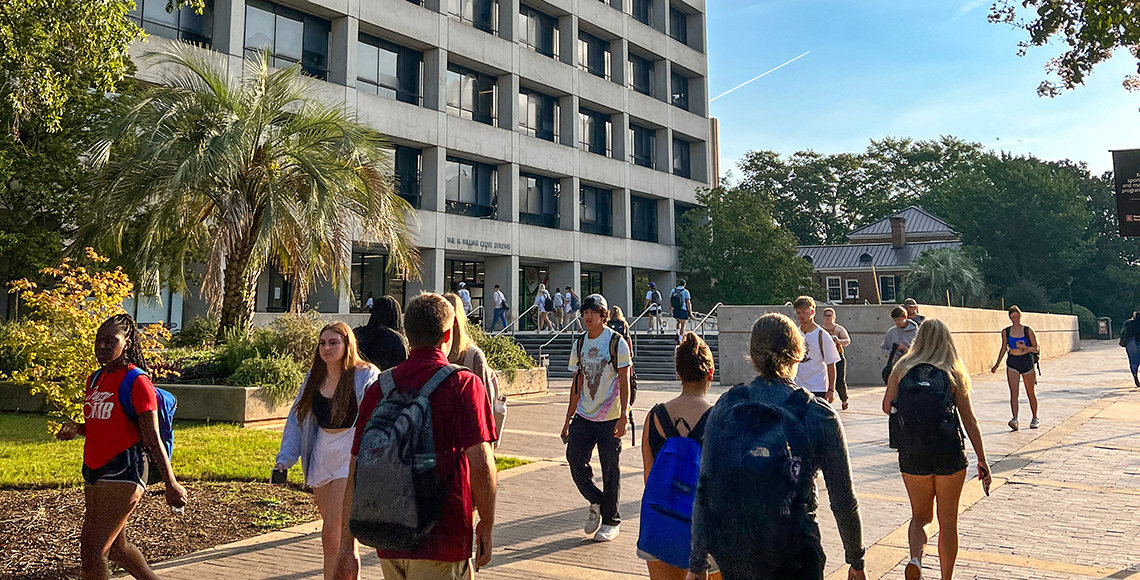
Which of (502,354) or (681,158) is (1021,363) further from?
(681,158)

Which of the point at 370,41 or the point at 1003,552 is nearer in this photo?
the point at 1003,552

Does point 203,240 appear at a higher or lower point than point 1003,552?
higher

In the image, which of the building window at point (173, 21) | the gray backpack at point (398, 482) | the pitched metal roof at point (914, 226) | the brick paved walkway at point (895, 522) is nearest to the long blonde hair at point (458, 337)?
the brick paved walkway at point (895, 522)

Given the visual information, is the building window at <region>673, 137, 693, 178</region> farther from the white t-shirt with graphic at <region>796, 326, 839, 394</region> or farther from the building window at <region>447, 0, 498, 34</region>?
the white t-shirt with graphic at <region>796, 326, 839, 394</region>

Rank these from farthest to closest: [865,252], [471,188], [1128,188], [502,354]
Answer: [865,252], [471,188], [502,354], [1128,188]

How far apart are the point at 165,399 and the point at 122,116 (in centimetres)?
1320

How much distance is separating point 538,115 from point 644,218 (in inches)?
354

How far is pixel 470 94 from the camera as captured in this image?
1367 inches

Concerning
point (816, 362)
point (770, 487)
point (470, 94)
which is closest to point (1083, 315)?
point (470, 94)

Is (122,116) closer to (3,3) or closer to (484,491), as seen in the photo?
(3,3)

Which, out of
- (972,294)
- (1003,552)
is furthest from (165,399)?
(972,294)

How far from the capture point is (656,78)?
44344 millimetres

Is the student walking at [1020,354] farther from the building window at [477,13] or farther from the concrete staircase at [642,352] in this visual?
the building window at [477,13]

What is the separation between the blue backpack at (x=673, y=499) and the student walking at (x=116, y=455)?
8.29ft
